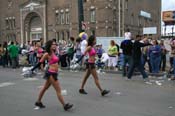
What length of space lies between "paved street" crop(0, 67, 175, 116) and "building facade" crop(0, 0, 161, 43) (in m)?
33.8

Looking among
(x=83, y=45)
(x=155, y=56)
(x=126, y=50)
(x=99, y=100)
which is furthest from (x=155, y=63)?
(x=99, y=100)

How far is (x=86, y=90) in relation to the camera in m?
11.9

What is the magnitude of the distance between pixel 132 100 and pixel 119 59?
30.3 feet

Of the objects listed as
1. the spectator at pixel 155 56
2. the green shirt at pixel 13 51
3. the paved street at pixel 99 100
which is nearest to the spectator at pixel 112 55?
the spectator at pixel 155 56

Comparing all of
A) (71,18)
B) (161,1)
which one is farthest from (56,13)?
(161,1)

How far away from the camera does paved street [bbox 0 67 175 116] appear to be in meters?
8.68

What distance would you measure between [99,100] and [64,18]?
43.8 m

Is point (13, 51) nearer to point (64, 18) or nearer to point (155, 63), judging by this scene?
point (155, 63)

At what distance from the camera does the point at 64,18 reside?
53156mm

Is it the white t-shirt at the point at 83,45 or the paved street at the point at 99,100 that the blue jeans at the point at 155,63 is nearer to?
the paved street at the point at 99,100

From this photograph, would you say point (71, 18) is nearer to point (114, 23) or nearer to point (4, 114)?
point (114, 23)

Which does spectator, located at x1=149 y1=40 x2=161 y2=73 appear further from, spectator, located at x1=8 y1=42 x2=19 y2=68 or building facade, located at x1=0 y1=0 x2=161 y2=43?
building facade, located at x1=0 y1=0 x2=161 y2=43

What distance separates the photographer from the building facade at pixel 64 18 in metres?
49.2

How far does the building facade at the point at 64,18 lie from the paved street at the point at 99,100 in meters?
33.8
